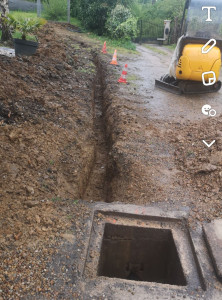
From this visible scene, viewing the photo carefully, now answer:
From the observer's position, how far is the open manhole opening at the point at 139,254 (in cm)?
361

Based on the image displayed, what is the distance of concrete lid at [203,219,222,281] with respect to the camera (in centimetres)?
295

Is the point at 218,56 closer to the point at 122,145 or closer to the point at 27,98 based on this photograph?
the point at 122,145

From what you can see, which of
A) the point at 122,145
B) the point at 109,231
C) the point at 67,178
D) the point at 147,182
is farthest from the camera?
the point at 122,145

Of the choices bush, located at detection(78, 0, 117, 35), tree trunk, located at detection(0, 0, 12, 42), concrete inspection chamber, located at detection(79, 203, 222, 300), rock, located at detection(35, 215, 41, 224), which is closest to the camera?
concrete inspection chamber, located at detection(79, 203, 222, 300)

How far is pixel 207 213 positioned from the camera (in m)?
3.75

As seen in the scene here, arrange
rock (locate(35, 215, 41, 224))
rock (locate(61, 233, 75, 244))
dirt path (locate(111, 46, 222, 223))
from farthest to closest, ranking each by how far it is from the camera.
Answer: dirt path (locate(111, 46, 222, 223)), rock (locate(35, 215, 41, 224)), rock (locate(61, 233, 75, 244))

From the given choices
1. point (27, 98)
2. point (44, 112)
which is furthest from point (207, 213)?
point (27, 98)

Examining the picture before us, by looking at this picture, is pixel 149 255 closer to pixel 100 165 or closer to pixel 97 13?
pixel 100 165

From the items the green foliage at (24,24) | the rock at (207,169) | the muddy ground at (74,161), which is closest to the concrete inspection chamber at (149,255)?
the muddy ground at (74,161)

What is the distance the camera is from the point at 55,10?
66.9 feet

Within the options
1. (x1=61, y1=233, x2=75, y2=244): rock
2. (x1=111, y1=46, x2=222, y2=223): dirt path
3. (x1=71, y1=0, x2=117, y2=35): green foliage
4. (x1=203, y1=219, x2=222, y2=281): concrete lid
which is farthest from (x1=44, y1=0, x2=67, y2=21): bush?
(x1=203, y1=219, x2=222, y2=281): concrete lid

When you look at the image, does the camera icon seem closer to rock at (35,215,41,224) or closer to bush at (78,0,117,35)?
rock at (35,215,41,224)

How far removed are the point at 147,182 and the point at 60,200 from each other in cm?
139

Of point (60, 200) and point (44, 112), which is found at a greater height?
point (44, 112)
